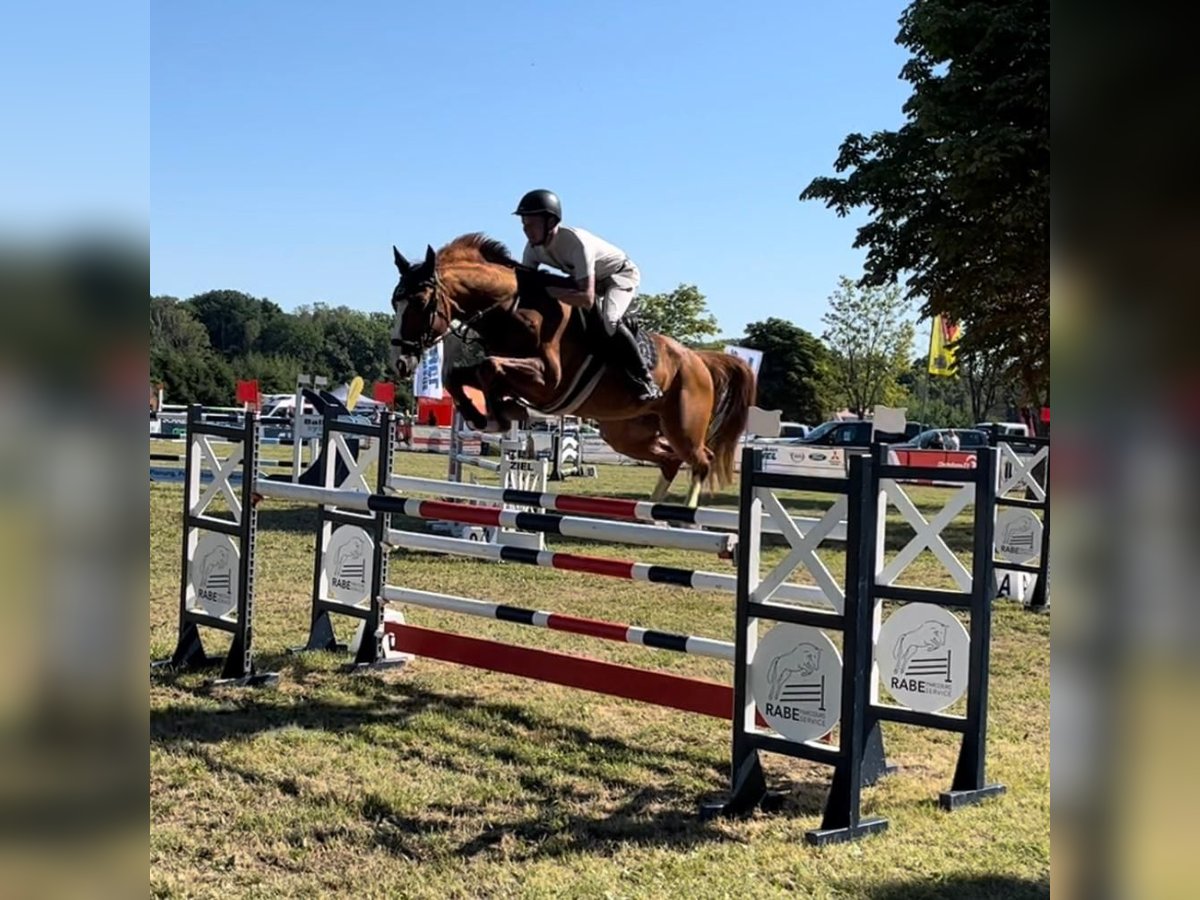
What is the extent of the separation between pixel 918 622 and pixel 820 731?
25.0 inches

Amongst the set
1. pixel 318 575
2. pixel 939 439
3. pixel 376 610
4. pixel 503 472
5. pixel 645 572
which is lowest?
pixel 376 610

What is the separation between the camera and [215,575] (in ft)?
17.9

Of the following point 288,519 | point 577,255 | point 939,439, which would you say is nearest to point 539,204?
point 577,255

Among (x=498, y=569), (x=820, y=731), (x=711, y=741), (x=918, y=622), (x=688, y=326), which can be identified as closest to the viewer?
(x=820, y=731)

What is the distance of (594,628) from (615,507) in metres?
0.74

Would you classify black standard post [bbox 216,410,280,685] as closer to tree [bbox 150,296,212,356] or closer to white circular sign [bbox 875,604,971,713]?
white circular sign [bbox 875,604,971,713]

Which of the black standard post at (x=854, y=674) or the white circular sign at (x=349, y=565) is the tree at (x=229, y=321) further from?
the black standard post at (x=854, y=674)

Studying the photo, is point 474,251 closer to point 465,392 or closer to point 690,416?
point 465,392

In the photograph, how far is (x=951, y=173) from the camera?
14398mm

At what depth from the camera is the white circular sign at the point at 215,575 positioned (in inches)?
212

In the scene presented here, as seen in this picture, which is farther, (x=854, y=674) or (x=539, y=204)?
(x=539, y=204)

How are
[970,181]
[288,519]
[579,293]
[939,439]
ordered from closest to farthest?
1. [579,293]
2. [288,519]
3. [970,181]
4. [939,439]
